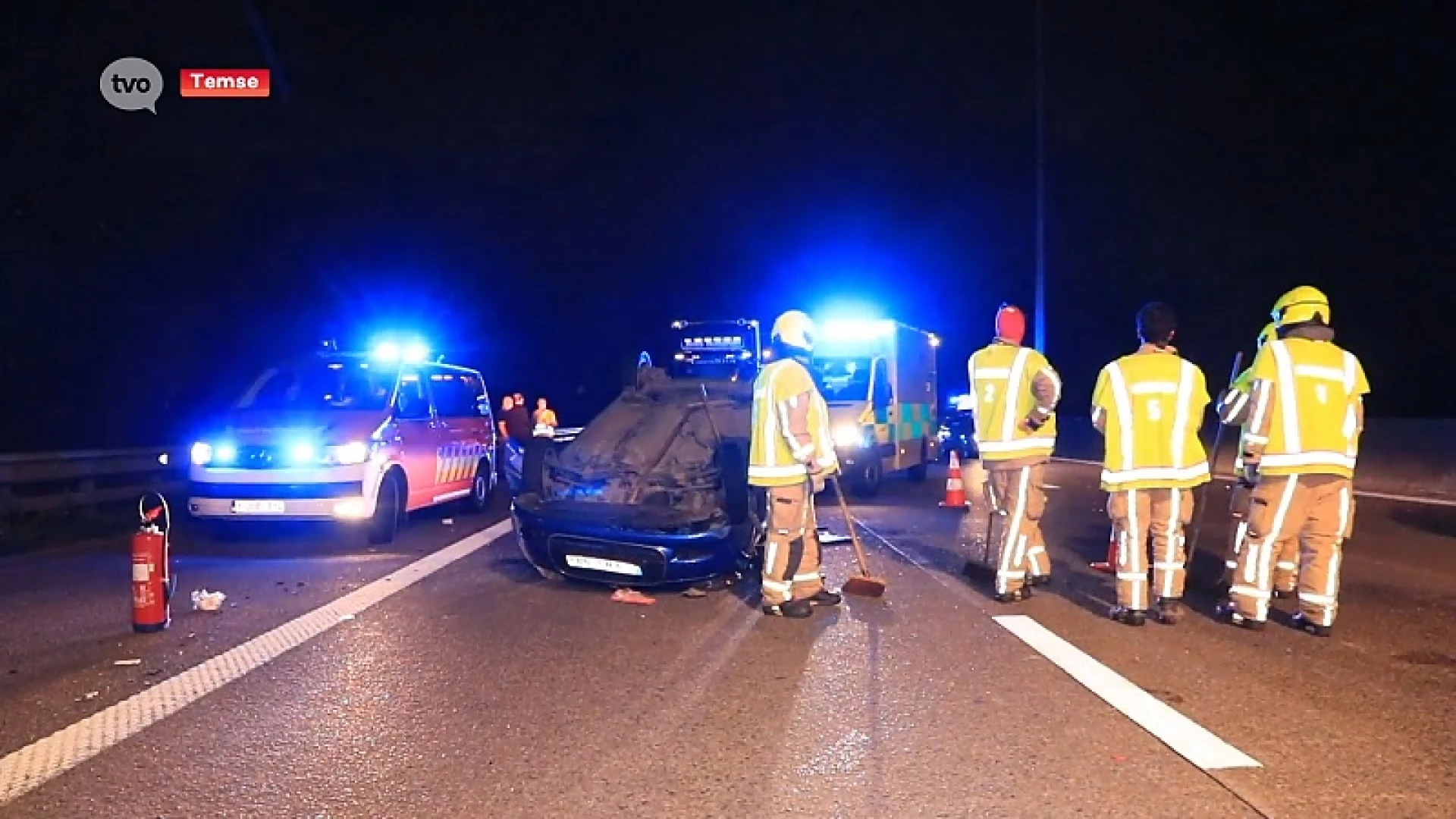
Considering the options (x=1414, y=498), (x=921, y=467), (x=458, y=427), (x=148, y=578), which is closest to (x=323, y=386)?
(x=458, y=427)

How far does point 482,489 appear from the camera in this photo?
15.2 metres

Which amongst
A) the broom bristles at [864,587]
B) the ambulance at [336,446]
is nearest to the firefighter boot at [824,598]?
the broom bristles at [864,587]

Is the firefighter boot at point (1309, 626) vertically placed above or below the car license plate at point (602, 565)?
below

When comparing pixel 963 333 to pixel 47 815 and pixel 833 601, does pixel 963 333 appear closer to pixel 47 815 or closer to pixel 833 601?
pixel 833 601

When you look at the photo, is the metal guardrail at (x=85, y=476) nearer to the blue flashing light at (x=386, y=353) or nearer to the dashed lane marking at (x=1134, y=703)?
the blue flashing light at (x=386, y=353)

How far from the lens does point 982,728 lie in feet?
17.1

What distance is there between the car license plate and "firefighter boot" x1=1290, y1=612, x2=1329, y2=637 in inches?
166

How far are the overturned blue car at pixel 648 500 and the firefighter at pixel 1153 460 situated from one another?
2616mm

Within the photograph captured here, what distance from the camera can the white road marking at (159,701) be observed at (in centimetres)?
479

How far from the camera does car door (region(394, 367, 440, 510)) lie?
12.3 meters

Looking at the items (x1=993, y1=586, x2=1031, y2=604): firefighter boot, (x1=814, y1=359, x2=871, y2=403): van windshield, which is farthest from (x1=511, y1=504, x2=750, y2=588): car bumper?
(x1=814, y1=359, x2=871, y2=403): van windshield

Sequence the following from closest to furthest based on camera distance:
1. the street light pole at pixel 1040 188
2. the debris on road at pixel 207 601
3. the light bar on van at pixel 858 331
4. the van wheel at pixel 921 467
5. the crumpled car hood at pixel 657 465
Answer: the debris on road at pixel 207 601 < the crumpled car hood at pixel 657 465 < the light bar on van at pixel 858 331 < the van wheel at pixel 921 467 < the street light pole at pixel 1040 188

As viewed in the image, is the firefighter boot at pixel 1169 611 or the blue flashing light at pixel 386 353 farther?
the blue flashing light at pixel 386 353

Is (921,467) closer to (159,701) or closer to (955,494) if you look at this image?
(955,494)
